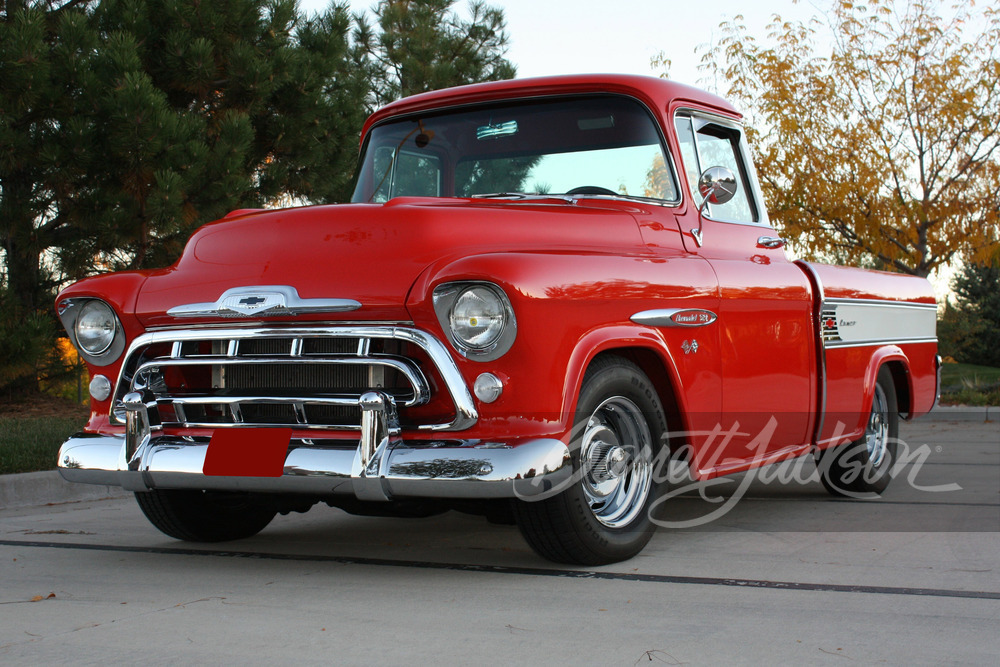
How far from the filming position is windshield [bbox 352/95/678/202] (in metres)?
4.71

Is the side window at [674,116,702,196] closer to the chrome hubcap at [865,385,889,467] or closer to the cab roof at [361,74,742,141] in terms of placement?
the cab roof at [361,74,742,141]

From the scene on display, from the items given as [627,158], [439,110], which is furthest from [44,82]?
[627,158]

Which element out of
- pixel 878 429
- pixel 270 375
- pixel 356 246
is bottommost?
pixel 878 429

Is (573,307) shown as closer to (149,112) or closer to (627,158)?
(627,158)

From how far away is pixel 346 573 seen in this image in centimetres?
400

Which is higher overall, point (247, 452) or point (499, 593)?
point (247, 452)

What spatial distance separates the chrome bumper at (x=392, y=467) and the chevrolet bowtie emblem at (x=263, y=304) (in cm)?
36

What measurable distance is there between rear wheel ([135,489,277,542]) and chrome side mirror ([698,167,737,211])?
2318 millimetres

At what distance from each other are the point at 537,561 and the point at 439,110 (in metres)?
2.18

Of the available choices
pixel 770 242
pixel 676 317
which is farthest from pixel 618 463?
pixel 770 242

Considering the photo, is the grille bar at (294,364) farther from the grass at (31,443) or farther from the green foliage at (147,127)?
the green foliage at (147,127)

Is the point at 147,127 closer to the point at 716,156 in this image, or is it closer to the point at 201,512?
the point at 201,512

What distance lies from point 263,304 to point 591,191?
1561 millimetres

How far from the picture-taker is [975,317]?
25.4 metres
